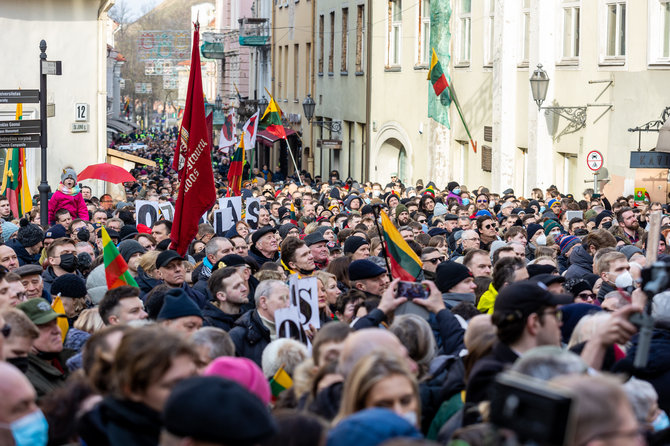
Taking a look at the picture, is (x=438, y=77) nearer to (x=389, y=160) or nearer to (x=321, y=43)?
(x=389, y=160)

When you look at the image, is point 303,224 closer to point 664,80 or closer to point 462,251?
point 462,251

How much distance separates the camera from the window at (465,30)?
30.7 meters

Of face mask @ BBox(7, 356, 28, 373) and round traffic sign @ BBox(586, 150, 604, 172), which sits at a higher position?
round traffic sign @ BBox(586, 150, 604, 172)

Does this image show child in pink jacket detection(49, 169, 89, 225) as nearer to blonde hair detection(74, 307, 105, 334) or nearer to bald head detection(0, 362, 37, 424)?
blonde hair detection(74, 307, 105, 334)

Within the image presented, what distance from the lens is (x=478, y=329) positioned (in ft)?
18.7

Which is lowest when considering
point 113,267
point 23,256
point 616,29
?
point 23,256

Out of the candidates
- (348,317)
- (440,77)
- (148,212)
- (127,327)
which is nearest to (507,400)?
(127,327)

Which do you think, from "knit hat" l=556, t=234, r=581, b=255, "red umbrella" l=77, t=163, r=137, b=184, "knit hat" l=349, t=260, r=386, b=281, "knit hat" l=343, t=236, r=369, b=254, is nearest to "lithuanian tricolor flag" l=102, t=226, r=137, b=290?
"knit hat" l=349, t=260, r=386, b=281

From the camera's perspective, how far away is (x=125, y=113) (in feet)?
307

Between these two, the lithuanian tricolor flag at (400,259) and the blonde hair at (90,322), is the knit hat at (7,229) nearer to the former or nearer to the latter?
the lithuanian tricolor flag at (400,259)

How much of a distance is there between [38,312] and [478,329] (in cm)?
260

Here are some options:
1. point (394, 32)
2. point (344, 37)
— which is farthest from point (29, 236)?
point (344, 37)

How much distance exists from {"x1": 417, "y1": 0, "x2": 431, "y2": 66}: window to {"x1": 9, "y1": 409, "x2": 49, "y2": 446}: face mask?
97.7 feet

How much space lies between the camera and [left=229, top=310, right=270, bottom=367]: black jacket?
748 cm
